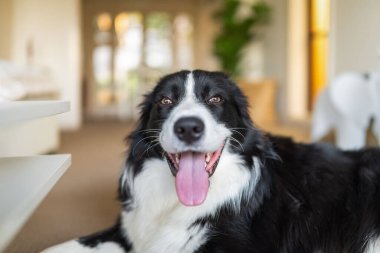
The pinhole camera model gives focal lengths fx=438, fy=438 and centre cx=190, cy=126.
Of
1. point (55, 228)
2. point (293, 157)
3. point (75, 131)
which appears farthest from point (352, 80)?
point (75, 131)

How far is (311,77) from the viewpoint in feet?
20.2

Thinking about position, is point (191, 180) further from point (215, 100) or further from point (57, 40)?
point (57, 40)

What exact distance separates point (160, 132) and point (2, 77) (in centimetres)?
146

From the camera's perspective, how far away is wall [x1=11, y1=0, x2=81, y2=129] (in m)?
6.98

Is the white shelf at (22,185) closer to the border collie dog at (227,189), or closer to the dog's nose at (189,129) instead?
the border collie dog at (227,189)

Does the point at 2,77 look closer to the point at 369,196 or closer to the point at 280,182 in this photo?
the point at 280,182

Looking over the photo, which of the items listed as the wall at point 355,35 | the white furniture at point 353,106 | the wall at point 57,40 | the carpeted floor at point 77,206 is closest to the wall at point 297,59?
the carpeted floor at point 77,206

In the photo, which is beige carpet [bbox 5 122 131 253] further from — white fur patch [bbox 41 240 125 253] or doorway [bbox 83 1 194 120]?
doorway [bbox 83 1 194 120]

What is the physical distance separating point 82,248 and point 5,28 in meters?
5.46

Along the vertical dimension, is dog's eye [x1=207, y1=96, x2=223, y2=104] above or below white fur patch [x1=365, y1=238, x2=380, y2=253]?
above

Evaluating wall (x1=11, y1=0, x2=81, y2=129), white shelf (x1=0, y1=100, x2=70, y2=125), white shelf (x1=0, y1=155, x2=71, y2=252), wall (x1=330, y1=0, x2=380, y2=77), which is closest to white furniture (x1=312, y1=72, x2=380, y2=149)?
wall (x1=330, y1=0, x2=380, y2=77)

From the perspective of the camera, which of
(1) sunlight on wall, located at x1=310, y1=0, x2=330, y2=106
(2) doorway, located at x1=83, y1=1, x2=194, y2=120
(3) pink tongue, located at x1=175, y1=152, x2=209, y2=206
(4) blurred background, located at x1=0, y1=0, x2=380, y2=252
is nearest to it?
(3) pink tongue, located at x1=175, y1=152, x2=209, y2=206

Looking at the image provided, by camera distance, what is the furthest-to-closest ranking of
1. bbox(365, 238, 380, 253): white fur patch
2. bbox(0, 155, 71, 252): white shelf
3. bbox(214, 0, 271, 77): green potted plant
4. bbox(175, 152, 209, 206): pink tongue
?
bbox(214, 0, 271, 77): green potted plant → bbox(365, 238, 380, 253): white fur patch → bbox(175, 152, 209, 206): pink tongue → bbox(0, 155, 71, 252): white shelf

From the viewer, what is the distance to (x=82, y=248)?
5.24 ft
